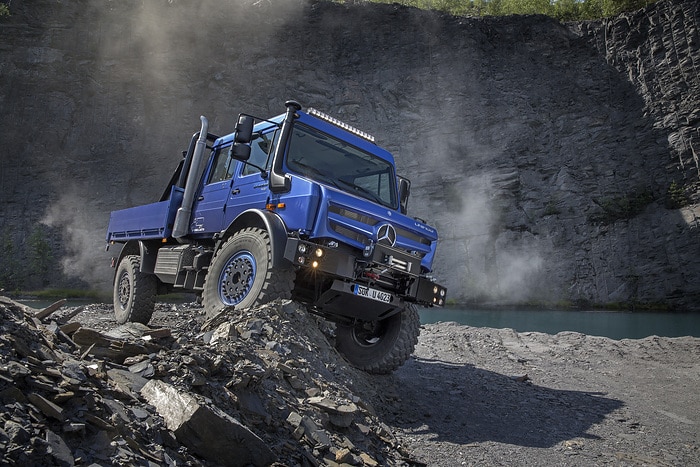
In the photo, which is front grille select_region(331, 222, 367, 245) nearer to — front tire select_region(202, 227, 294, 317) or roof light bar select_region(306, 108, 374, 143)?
front tire select_region(202, 227, 294, 317)

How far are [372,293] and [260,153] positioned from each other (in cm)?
257

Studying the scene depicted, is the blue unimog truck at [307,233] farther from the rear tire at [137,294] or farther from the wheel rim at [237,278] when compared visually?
the rear tire at [137,294]

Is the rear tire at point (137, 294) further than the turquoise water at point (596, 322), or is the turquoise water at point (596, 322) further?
the turquoise water at point (596, 322)

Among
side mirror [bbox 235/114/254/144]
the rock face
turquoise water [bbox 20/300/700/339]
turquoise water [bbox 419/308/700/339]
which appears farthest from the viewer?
the rock face

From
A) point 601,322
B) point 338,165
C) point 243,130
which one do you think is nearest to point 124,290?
point 243,130

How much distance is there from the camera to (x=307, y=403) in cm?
455

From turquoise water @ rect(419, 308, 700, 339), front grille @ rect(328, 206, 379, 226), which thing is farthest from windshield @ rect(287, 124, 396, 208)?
turquoise water @ rect(419, 308, 700, 339)

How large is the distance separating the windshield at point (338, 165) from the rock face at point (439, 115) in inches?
1316

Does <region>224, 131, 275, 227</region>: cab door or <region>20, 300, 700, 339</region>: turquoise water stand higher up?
<region>20, 300, 700, 339</region>: turquoise water

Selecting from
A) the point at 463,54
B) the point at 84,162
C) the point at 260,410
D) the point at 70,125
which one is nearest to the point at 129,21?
the point at 70,125

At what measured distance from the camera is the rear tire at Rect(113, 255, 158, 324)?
31.4 ft

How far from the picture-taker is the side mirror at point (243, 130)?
6695mm

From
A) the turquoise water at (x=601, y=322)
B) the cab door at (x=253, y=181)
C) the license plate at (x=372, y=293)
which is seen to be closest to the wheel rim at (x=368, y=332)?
the license plate at (x=372, y=293)

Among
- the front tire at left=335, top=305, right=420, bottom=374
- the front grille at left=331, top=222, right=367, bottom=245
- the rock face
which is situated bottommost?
the front tire at left=335, top=305, right=420, bottom=374
